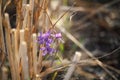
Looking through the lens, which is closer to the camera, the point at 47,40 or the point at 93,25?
the point at 47,40

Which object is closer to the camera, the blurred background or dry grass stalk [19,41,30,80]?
dry grass stalk [19,41,30,80]

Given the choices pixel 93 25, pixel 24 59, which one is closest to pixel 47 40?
pixel 24 59

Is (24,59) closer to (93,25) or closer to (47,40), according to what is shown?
(47,40)

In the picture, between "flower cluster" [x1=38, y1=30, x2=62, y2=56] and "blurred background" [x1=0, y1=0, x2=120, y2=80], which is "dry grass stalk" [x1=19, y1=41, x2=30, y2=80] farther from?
"blurred background" [x1=0, y1=0, x2=120, y2=80]

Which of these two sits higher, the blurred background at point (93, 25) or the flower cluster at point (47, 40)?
the flower cluster at point (47, 40)

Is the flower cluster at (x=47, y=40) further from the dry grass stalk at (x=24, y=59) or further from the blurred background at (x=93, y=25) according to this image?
the blurred background at (x=93, y=25)

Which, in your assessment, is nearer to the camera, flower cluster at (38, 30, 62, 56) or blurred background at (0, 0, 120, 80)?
flower cluster at (38, 30, 62, 56)

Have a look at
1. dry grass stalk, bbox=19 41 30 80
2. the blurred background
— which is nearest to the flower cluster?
dry grass stalk, bbox=19 41 30 80

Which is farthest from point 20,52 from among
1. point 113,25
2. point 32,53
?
point 113,25

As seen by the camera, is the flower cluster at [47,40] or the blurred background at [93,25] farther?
the blurred background at [93,25]

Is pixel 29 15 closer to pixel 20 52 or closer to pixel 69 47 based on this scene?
pixel 20 52

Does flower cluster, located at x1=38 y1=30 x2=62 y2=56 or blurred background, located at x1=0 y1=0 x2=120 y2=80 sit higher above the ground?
flower cluster, located at x1=38 y1=30 x2=62 y2=56

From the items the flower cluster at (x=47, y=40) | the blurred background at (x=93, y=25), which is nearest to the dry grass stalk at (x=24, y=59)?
the flower cluster at (x=47, y=40)
